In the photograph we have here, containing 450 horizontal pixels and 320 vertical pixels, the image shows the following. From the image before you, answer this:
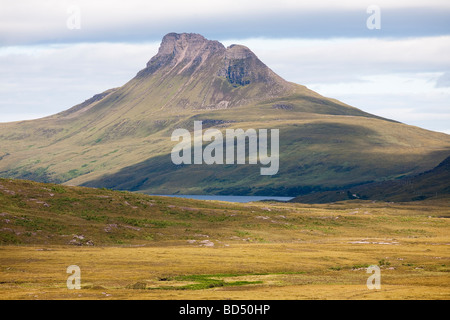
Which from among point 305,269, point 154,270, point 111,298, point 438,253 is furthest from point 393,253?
point 111,298

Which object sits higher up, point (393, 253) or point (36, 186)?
point (36, 186)

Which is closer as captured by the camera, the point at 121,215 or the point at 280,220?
the point at 121,215

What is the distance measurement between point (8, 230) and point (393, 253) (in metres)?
65.6

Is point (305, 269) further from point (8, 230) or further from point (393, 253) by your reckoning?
point (8, 230)

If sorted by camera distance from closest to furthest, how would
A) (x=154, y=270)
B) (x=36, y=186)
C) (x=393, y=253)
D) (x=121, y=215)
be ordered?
(x=154, y=270) → (x=393, y=253) → (x=121, y=215) → (x=36, y=186)

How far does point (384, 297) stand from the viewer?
192ft

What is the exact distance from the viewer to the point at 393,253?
105 m

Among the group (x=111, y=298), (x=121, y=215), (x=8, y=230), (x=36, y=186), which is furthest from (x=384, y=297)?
(x=36, y=186)

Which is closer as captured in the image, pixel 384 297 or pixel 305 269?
pixel 384 297

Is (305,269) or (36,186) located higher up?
(36,186)

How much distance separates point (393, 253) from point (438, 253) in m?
7.53
